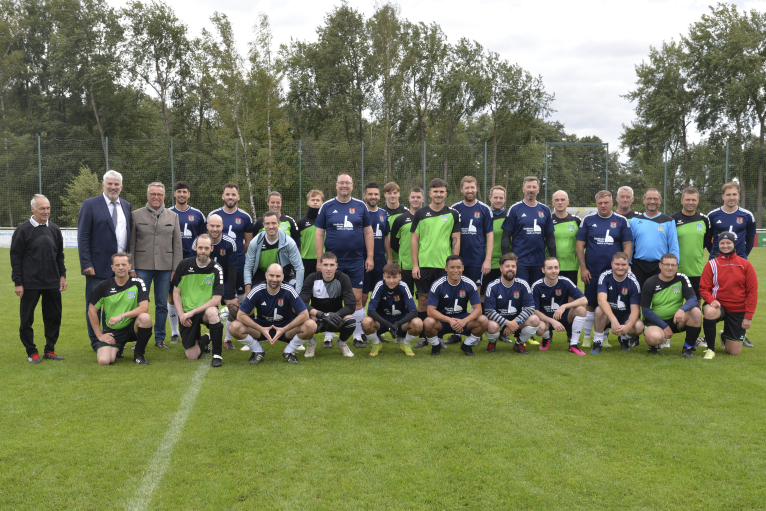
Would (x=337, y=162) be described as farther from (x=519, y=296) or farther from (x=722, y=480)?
(x=722, y=480)

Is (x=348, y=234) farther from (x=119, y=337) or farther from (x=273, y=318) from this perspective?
(x=119, y=337)

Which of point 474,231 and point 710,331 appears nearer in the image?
point 710,331

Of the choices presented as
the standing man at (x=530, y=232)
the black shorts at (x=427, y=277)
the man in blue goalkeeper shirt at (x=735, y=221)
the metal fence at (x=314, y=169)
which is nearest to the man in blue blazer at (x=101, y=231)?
the black shorts at (x=427, y=277)

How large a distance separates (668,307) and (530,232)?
1657 millimetres

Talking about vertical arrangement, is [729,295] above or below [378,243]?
below

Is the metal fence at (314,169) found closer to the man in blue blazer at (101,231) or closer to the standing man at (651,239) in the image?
the standing man at (651,239)

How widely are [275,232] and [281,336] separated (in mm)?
1155

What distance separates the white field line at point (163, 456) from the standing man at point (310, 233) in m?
2.63

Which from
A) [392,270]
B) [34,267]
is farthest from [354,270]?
[34,267]

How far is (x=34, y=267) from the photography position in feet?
17.7

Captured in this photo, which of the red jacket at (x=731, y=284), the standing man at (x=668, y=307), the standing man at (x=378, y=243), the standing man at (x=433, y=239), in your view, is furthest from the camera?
the standing man at (x=378, y=243)

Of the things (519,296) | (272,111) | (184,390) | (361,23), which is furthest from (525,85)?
(184,390)

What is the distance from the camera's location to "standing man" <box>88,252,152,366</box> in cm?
536

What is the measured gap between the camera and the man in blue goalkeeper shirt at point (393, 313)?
5766 millimetres
